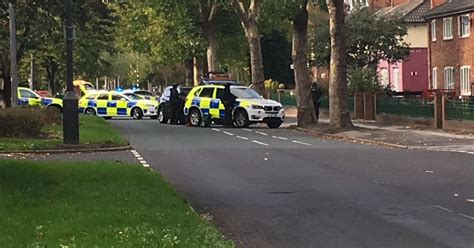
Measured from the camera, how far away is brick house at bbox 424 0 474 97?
40.7 m

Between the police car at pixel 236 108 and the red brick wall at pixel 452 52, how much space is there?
12.2 metres

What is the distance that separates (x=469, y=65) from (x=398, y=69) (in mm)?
17150

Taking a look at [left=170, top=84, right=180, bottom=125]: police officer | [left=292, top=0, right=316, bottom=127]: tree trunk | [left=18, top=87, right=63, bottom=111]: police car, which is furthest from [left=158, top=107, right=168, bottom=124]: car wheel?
[left=292, top=0, right=316, bottom=127]: tree trunk

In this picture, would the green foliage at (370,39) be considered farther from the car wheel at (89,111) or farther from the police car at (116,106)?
the car wheel at (89,111)

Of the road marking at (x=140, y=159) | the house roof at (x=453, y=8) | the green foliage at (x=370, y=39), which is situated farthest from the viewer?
the green foliage at (x=370, y=39)

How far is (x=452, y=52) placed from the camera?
42.8 meters

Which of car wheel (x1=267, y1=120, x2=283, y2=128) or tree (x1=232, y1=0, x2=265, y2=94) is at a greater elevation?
tree (x1=232, y1=0, x2=265, y2=94)

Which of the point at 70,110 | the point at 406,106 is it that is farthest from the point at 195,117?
the point at 70,110

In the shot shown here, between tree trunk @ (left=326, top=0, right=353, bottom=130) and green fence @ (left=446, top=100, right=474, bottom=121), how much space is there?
3.22m

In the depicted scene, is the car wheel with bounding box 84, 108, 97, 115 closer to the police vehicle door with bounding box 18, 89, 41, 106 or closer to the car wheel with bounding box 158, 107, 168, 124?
the police vehicle door with bounding box 18, 89, 41, 106

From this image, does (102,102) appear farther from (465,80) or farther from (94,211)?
(94,211)

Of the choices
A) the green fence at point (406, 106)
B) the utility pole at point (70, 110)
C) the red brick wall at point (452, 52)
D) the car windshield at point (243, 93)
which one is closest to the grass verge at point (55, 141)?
the utility pole at point (70, 110)

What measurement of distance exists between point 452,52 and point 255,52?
10.8m

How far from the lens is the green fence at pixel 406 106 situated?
2943cm
